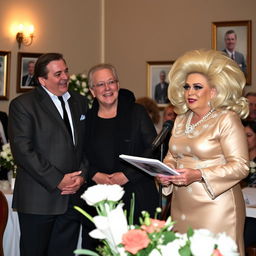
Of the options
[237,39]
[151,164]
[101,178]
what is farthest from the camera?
[237,39]

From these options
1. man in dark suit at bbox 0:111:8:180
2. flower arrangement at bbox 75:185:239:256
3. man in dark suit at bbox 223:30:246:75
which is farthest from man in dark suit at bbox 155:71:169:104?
flower arrangement at bbox 75:185:239:256

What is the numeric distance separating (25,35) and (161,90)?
92.8 inches

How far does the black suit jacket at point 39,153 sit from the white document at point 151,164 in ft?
3.33

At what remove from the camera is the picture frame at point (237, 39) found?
8.42 meters

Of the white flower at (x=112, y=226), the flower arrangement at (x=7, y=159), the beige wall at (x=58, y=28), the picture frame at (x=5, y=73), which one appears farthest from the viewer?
the beige wall at (x=58, y=28)

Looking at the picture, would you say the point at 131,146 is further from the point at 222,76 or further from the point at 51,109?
the point at 222,76

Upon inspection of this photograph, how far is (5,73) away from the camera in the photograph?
839cm

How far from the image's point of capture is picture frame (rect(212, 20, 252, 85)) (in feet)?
27.6

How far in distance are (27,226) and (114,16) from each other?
625cm

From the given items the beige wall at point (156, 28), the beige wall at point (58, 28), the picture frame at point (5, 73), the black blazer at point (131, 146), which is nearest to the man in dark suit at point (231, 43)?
the beige wall at point (156, 28)

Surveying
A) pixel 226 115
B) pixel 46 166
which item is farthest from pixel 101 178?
pixel 226 115

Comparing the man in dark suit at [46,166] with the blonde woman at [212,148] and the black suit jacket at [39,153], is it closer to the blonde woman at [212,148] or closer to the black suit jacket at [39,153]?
the black suit jacket at [39,153]

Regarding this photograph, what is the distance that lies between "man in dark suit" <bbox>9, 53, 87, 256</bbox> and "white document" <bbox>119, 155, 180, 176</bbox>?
101 centimetres

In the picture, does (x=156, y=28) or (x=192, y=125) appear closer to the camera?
(x=192, y=125)
